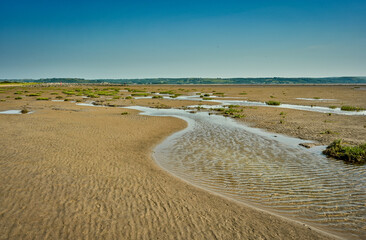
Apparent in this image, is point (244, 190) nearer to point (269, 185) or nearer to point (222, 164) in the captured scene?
point (269, 185)

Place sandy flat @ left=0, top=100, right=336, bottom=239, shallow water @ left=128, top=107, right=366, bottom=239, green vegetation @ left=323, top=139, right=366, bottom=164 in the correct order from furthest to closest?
1. green vegetation @ left=323, top=139, right=366, bottom=164
2. shallow water @ left=128, top=107, right=366, bottom=239
3. sandy flat @ left=0, top=100, right=336, bottom=239

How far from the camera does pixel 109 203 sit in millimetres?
7418

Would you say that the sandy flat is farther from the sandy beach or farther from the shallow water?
the shallow water

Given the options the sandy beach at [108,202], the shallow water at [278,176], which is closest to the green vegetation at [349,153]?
the shallow water at [278,176]

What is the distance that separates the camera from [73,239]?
5.75 meters

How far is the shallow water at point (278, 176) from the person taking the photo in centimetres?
710

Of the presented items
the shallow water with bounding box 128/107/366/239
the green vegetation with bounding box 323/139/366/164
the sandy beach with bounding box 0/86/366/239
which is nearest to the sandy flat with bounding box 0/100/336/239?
the sandy beach with bounding box 0/86/366/239

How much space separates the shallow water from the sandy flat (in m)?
0.79

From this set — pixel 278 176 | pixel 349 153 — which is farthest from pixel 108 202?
pixel 349 153

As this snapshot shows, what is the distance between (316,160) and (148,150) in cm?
969

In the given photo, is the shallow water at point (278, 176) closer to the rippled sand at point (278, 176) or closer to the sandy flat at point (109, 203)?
the rippled sand at point (278, 176)

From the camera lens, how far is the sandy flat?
604 centimetres

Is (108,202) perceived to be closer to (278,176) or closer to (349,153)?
(278,176)

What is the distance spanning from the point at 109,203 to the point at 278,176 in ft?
23.6
